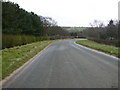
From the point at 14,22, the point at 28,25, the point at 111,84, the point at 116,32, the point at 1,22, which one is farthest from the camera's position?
the point at 116,32

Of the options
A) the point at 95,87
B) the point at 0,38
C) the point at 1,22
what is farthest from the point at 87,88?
the point at 1,22

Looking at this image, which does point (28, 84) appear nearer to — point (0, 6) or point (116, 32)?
point (0, 6)

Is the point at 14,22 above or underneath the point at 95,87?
above

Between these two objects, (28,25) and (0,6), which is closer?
(0,6)

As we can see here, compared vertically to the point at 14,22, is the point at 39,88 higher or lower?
lower

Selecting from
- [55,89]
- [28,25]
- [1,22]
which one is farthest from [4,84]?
[28,25]

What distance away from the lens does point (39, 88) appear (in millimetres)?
8188

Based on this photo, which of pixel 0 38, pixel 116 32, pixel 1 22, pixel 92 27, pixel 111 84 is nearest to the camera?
pixel 111 84

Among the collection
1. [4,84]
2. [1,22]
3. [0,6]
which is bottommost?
[4,84]

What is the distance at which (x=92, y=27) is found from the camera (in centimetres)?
11375

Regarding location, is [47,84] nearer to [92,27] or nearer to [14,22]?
[14,22]

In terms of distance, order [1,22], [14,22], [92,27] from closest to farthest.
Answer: [1,22]
[14,22]
[92,27]

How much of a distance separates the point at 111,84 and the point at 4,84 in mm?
4016

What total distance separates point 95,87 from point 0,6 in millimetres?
38773
